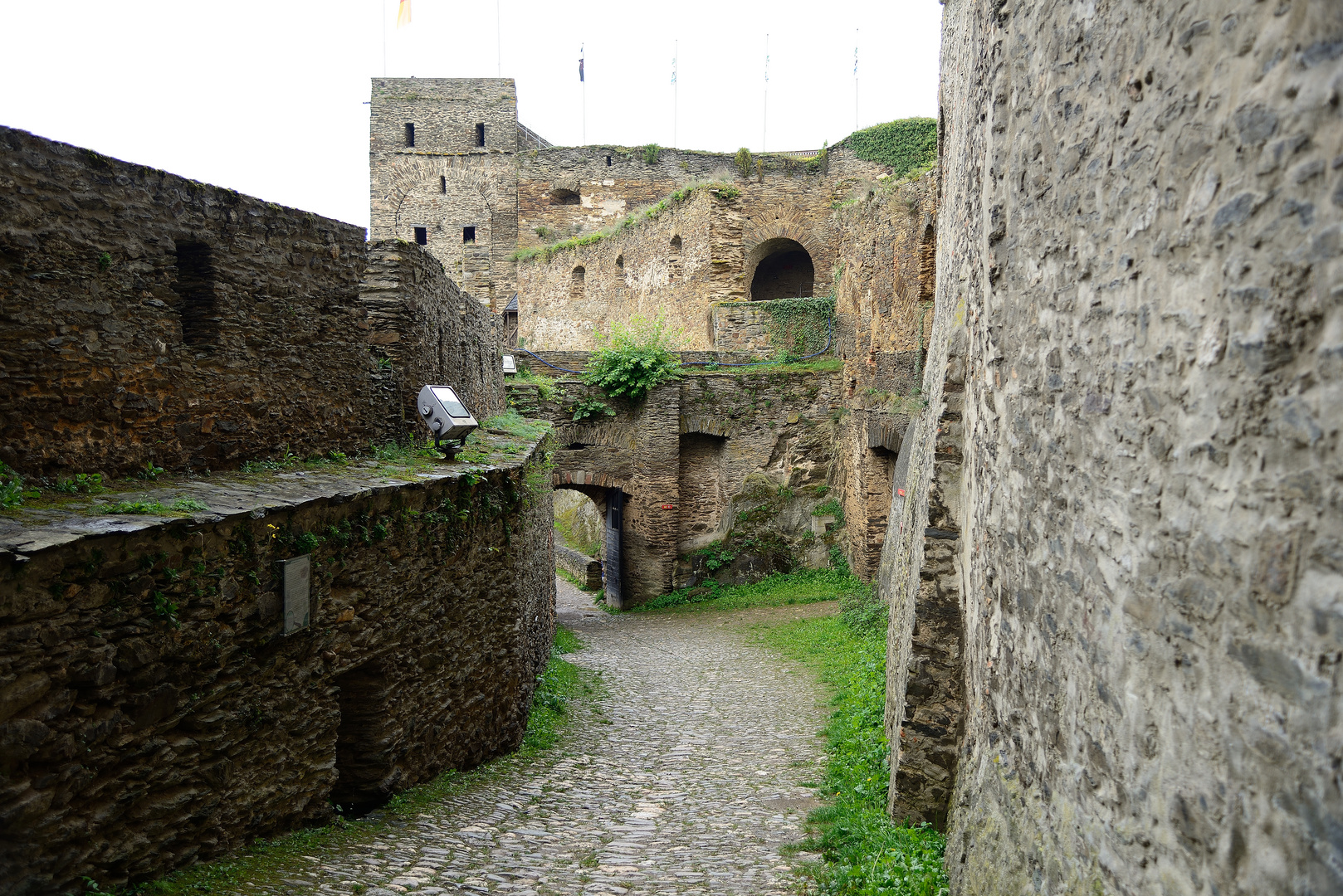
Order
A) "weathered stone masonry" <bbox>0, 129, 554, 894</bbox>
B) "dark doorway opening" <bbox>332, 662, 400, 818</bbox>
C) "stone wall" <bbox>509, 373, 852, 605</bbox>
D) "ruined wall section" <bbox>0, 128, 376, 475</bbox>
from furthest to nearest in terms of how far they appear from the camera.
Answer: "stone wall" <bbox>509, 373, 852, 605</bbox>, "dark doorway opening" <bbox>332, 662, 400, 818</bbox>, "ruined wall section" <bbox>0, 128, 376, 475</bbox>, "weathered stone masonry" <bbox>0, 129, 554, 894</bbox>

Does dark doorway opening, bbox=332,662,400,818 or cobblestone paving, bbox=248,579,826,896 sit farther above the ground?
dark doorway opening, bbox=332,662,400,818

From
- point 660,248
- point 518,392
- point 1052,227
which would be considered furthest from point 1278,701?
point 660,248

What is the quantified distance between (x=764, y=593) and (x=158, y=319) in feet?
38.7

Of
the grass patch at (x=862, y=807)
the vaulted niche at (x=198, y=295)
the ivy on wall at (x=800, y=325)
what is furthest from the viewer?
the ivy on wall at (x=800, y=325)

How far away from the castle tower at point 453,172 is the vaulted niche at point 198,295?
23.1 meters

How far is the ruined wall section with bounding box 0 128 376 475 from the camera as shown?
387 centimetres

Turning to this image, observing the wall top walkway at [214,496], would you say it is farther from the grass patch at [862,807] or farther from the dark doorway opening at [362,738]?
the grass patch at [862,807]

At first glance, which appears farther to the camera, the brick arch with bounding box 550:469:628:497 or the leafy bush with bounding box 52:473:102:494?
the brick arch with bounding box 550:469:628:497

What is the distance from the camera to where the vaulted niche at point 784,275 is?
2367cm

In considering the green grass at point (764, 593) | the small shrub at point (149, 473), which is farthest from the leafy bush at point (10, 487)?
the green grass at point (764, 593)

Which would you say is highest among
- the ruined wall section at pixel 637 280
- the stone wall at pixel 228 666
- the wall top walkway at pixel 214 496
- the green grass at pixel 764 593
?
the ruined wall section at pixel 637 280

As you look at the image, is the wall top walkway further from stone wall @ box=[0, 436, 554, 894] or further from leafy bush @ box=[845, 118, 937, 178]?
leafy bush @ box=[845, 118, 937, 178]

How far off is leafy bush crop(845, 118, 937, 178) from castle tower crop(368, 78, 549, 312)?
11.4 meters

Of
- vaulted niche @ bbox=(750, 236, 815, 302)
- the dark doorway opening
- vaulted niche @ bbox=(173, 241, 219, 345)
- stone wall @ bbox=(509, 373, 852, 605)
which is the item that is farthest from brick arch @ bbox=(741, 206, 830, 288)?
the dark doorway opening
